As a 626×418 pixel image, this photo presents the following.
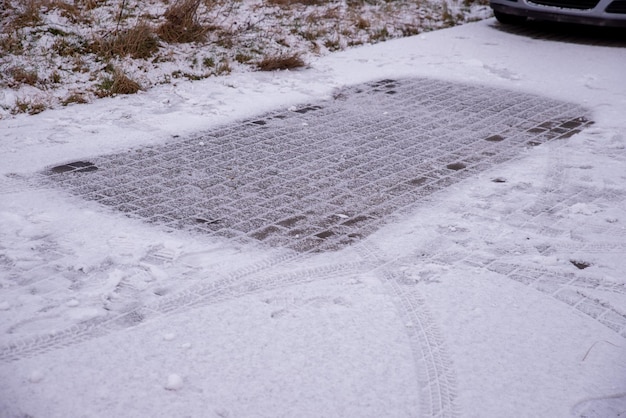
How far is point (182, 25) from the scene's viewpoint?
749cm

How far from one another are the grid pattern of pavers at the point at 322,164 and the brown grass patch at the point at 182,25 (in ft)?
7.23

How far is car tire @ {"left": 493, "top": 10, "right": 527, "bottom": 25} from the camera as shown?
925cm

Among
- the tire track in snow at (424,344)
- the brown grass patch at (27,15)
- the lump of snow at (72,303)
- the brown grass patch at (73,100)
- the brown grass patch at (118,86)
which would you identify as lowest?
the tire track in snow at (424,344)

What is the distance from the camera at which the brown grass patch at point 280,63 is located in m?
7.02

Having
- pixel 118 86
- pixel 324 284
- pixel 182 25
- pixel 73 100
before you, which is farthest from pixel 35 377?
pixel 182 25

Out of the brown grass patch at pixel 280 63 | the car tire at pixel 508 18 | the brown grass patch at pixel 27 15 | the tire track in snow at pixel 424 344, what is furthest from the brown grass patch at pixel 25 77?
the car tire at pixel 508 18

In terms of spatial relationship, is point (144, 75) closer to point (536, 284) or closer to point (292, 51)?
point (292, 51)

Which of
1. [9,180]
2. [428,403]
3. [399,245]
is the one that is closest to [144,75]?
[9,180]

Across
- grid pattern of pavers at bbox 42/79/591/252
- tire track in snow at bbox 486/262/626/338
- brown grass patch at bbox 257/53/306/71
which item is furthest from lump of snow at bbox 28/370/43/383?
brown grass patch at bbox 257/53/306/71

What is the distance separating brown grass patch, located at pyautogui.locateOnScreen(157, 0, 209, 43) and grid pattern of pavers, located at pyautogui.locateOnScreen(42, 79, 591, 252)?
2.20 m

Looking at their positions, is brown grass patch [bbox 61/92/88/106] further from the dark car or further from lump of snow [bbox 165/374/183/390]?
the dark car

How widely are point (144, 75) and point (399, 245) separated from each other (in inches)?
154

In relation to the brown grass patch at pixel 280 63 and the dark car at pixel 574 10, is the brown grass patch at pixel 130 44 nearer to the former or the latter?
the brown grass patch at pixel 280 63

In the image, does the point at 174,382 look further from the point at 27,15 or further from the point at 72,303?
the point at 27,15
